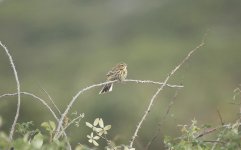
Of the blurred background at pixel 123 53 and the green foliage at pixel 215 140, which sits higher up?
the blurred background at pixel 123 53

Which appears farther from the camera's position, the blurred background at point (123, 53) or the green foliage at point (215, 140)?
the blurred background at point (123, 53)

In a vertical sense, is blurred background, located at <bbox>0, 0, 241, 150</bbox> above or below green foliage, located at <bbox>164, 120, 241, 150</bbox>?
above

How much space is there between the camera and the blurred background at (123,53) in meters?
26.4

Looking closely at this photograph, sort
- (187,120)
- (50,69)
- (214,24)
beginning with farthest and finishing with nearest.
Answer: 1. (214,24)
2. (50,69)
3. (187,120)

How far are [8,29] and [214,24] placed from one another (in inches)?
373

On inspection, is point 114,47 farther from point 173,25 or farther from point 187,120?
point 187,120

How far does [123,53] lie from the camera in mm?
35625

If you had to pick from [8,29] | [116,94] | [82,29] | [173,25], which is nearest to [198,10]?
[173,25]

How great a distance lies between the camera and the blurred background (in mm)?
26389

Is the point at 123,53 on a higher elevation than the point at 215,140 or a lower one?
higher

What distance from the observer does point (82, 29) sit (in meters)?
41.1

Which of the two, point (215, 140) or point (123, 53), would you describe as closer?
point (215, 140)

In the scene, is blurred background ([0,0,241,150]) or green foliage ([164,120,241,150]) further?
blurred background ([0,0,241,150])

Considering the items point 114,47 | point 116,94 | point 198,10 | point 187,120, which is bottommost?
point 187,120
